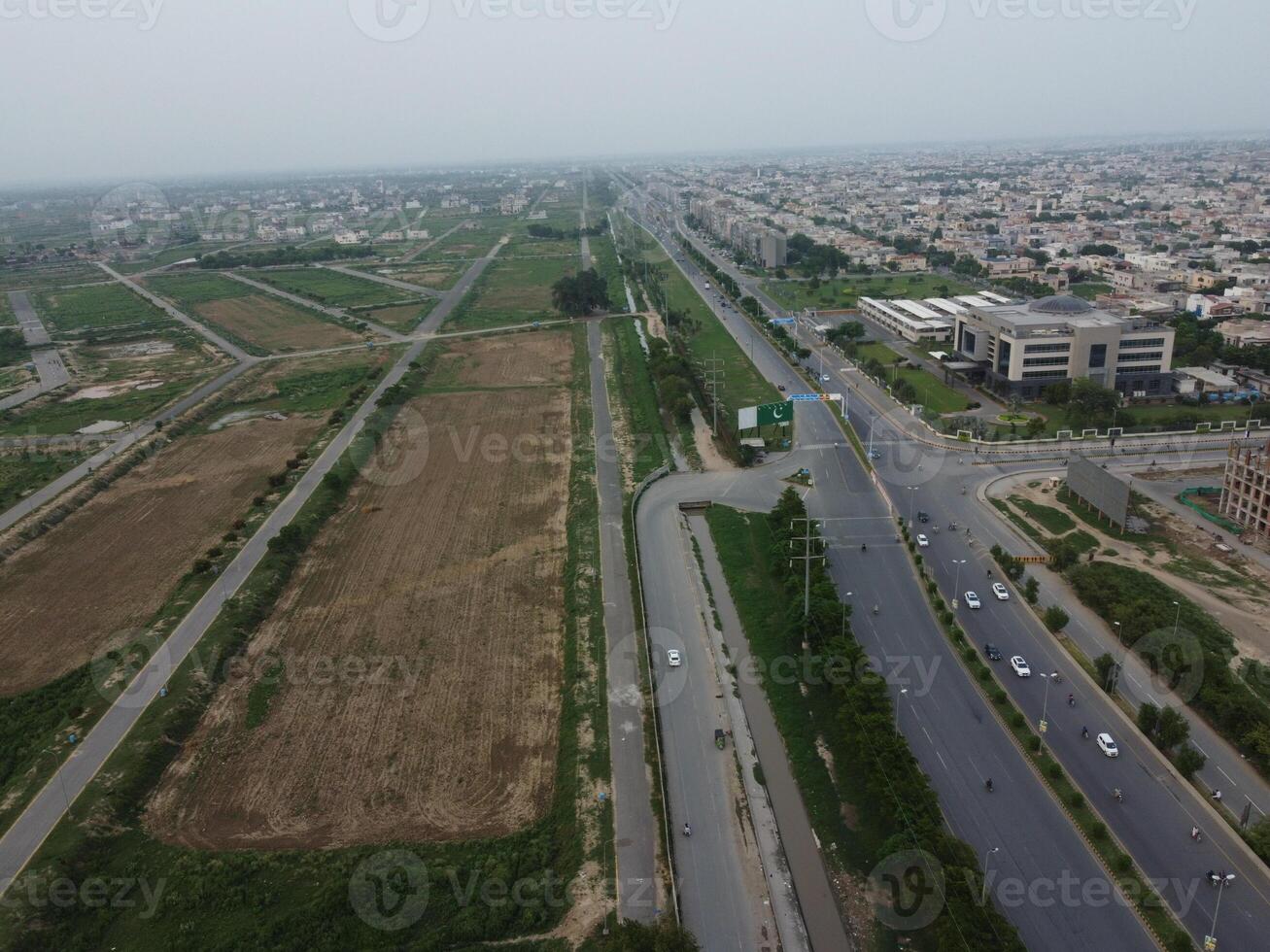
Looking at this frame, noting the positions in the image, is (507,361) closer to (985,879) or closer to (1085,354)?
(1085,354)

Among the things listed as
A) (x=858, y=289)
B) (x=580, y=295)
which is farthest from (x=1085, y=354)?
(x=580, y=295)

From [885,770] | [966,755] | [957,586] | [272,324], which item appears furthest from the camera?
[272,324]

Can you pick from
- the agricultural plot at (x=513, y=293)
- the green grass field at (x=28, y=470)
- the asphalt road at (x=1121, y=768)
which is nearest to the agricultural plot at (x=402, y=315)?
the agricultural plot at (x=513, y=293)

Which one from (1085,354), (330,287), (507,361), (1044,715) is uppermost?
(330,287)

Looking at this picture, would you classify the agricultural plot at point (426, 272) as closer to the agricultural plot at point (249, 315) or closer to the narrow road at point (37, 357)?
the agricultural plot at point (249, 315)

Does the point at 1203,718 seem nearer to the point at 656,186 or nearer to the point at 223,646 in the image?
the point at 223,646

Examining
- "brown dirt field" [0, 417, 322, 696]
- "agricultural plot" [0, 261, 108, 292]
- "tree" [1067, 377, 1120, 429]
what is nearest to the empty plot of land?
"brown dirt field" [0, 417, 322, 696]

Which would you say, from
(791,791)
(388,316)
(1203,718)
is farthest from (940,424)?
(388,316)

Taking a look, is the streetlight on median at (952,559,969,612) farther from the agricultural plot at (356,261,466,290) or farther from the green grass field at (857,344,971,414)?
the agricultural plot at (356,261,466,290)
